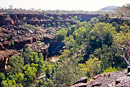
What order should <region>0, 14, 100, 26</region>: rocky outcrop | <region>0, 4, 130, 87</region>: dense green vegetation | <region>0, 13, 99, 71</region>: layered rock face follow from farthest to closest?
<region>0, 14, 100, 26</region>: rocky outcrop, <region>0, 13, 99, 71</region>: layered rock face, <region>0, 4, 130, 87</region>: dense green vegetation

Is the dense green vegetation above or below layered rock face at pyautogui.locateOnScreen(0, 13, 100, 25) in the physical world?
below

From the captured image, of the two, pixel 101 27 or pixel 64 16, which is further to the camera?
pixel 64 16

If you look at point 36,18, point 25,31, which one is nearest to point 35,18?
point 36,18

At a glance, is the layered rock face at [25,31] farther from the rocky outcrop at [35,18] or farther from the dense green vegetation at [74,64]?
the dense green vegetation at [74,64]

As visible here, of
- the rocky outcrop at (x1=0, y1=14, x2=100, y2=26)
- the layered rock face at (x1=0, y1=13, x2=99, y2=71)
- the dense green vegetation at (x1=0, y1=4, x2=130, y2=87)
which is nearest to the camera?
the dense green vegetation at (x1=0, y1=4, x2=130, y2=87)

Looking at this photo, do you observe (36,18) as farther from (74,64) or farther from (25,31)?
(74,64)

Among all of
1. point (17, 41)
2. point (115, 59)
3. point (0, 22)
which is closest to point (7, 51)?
point (17, 41)

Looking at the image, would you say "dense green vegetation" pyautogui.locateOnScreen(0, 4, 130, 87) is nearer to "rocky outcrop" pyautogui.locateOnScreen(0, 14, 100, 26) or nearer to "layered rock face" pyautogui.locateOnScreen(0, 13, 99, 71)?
"layered rock face" pyautogui.locateOnScreen(0, 13, 99, 71)

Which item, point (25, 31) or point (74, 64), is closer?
point (74, 64)

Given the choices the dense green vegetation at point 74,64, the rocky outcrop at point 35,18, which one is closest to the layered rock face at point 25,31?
the rocky outcrop at point 35,18

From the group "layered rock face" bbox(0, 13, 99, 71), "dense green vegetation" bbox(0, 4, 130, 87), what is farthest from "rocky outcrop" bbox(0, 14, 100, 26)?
"dense green vegetation" bbox(0, 4, 130, 87)

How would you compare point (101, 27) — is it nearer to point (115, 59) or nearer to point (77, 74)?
point (115, 59)
